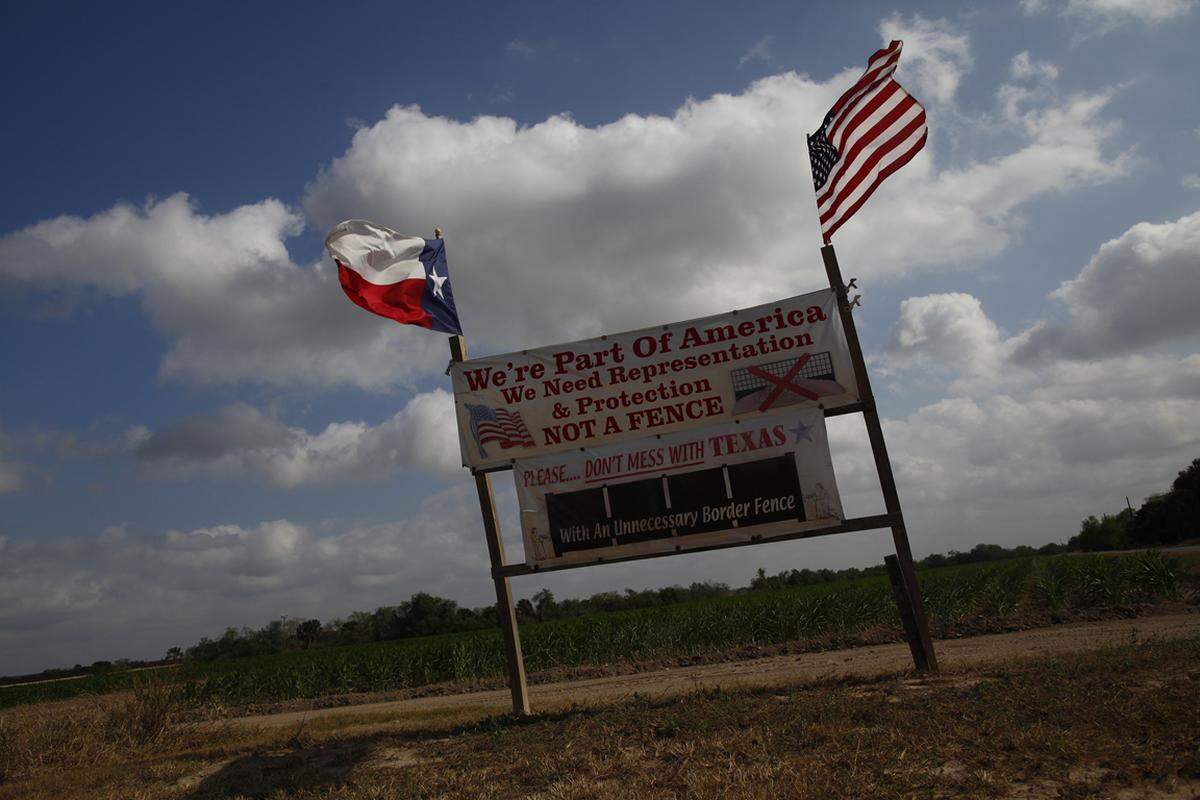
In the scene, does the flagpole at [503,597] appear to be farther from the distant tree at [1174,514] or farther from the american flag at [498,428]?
the distant tree at [1174,514]

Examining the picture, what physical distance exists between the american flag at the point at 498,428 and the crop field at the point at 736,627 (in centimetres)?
591

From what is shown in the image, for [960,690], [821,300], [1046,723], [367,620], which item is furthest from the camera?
[367,620]

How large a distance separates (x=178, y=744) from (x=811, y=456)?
29.3 ft

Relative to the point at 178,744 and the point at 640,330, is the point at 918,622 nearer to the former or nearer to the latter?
the point at 640,330

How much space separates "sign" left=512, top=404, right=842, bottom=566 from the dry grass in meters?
1.73

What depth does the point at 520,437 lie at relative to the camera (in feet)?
32.2

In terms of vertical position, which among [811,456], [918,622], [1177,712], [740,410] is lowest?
[1177,712]

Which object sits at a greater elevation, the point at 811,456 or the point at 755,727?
the point at 811,456

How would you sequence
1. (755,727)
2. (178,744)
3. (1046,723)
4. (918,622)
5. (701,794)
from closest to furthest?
(701,794) < (1046,723) < (755,727) < (918,622) < (178,744)

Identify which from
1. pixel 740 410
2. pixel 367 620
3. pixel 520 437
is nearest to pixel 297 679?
pixel 520 437

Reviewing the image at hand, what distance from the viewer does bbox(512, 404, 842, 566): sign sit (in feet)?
29.5

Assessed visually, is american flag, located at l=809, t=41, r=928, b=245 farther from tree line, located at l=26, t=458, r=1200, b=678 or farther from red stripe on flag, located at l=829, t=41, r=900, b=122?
tree line, located at l=26, t=458, r=1200, b=678

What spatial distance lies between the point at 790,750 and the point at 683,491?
348cm

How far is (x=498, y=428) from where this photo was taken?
9.88m
